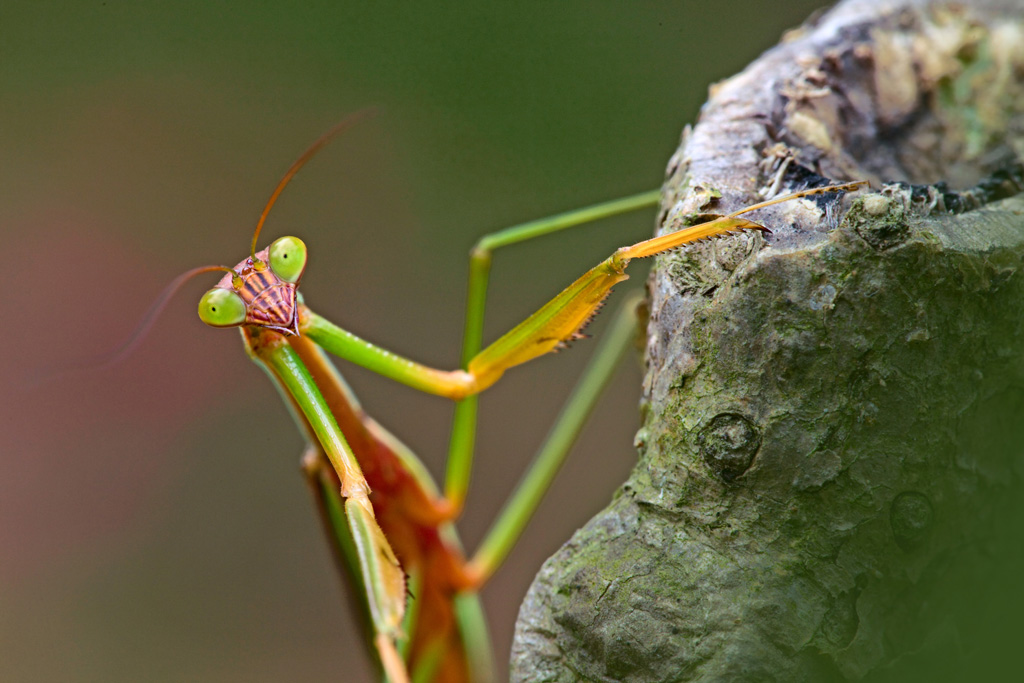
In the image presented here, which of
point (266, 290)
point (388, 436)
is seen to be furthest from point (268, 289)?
point (388, 436)

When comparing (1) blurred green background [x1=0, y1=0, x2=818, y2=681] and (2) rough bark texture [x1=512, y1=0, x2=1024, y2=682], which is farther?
(1) blurred green background [x1=0, y1=0, x2=818, y2=681]

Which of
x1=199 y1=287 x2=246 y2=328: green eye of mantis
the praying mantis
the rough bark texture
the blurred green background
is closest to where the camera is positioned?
the rough bark texture

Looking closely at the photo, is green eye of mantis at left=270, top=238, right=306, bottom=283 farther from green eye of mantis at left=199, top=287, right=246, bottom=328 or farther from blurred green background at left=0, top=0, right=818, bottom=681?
blurred green background at left=0, top=0, right=818, bottom=681

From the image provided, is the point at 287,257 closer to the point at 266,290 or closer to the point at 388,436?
the point at 266,290

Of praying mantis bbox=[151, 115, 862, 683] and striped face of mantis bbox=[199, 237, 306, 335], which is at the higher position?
striped face of mantis bbox=[199, 237, 306, 335]

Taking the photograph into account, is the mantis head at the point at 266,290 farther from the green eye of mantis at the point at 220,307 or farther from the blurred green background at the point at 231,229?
the blurred green background at the point at 231,229

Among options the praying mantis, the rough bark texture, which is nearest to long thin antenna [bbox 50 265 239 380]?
the praying mantis

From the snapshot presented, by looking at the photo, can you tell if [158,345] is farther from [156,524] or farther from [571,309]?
[571,309]

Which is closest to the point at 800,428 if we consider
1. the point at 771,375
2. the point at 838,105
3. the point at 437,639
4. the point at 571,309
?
the point at 771,375
